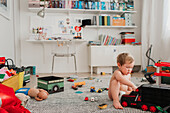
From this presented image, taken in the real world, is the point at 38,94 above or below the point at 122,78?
below

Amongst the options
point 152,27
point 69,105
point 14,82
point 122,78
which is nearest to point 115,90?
point 122,78

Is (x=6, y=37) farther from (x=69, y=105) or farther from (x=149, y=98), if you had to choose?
(x=149, y=98)

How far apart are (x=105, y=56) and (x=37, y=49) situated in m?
1.58

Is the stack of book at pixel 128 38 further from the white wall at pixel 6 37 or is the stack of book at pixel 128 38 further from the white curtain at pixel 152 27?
the white wall at pixel 6 37

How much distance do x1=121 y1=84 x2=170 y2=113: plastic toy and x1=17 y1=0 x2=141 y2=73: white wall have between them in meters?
2.63

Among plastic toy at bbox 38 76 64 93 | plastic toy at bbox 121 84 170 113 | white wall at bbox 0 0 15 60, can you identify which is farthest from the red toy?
white wall at bbox 0 0 15 60

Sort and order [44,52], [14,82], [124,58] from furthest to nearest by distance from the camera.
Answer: [44,52], [14,82], [124,58]

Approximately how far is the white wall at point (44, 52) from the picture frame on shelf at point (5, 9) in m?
0.74

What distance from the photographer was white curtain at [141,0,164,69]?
9.92ft

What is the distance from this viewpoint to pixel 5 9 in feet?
8.87

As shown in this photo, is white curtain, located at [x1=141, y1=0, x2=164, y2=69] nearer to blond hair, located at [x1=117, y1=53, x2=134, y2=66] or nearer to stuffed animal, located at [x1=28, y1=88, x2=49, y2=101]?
blond hair, located at [x1=117, y1=53, x2=134, y2=66]

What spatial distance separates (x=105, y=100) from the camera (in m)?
1.43

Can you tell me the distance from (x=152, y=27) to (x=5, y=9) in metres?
2.78

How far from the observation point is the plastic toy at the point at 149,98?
114cm
